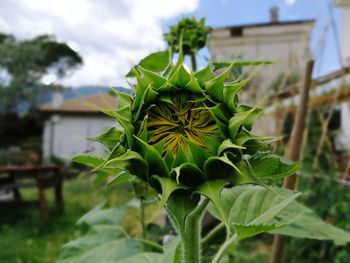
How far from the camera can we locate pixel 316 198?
226cm

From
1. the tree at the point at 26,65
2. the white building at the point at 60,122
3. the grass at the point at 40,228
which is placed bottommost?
the grass at the point at 40,228

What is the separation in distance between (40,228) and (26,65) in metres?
8.32

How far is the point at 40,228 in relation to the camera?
13.8 ft

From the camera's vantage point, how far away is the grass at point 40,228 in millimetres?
3031

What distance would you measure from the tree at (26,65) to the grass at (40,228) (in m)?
6.59

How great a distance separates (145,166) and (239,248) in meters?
2.17

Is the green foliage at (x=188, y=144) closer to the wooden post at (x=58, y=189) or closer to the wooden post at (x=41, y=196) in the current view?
the wooden post at (x=41, y=196)

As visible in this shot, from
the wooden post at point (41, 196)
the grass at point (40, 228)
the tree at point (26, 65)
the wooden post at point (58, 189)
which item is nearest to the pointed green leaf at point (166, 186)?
the grass at point (40, 228)

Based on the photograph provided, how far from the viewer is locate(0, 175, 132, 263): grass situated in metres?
3.03

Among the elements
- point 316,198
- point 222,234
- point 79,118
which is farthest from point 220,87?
point 79,118

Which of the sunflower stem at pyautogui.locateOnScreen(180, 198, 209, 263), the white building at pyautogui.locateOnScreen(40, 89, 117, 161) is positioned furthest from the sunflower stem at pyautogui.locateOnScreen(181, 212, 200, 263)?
the white building at pyautogui.locateOnScreen(40, 89, 117, 161)

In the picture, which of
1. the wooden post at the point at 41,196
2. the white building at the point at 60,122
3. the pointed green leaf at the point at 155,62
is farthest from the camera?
the white building at the point at 60,122

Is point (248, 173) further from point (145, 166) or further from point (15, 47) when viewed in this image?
point (15, 47)

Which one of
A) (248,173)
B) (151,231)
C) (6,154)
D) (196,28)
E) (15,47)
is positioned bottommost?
(6,154)
